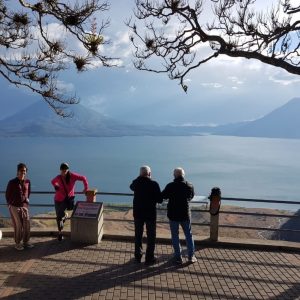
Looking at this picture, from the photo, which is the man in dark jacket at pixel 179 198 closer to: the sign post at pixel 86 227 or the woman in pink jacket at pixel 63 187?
the sign post at pixel 86 227

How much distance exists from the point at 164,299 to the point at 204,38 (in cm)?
526

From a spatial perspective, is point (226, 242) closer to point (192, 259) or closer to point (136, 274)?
point (192, 259)

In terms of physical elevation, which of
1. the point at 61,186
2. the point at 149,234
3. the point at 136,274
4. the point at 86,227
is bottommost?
the point at 136,274

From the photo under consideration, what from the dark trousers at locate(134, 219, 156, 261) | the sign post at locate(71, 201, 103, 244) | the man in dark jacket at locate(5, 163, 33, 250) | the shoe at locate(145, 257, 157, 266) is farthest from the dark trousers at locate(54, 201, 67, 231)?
the shoe at locate(145, 257, 157, 266)

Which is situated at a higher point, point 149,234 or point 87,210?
point 87,210

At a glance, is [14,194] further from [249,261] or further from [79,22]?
[249,261]

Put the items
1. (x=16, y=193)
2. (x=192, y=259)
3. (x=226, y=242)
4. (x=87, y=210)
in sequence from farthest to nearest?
(x=87, y=210), (x=226, y=242), (x=16, y=193), (x=192, y=259)

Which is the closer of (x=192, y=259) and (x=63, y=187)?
(x=192, y=259)

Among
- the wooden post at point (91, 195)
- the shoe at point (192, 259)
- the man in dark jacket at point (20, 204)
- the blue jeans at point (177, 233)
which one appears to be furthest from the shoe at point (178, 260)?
the man in dark jacket at point (20, 204)

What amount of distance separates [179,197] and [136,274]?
161cm

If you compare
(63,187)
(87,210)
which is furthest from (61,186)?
(87,210)

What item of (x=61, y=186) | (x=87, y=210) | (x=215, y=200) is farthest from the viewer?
(x=87, y=210)

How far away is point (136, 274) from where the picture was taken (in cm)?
729

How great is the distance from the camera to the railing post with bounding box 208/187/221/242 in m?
9.12
